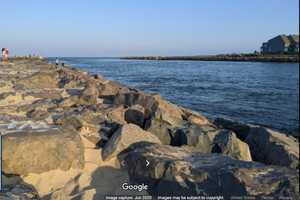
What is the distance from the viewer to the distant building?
333ft

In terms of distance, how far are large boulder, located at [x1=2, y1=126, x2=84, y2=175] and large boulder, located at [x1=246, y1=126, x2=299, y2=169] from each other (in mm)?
3172

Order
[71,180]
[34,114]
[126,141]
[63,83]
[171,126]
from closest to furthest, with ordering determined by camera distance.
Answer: [71,180] < [126,141] < [171,126] < [34,114] < [63,83]

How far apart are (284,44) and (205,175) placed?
358 ft

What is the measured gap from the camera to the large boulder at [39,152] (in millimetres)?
4691

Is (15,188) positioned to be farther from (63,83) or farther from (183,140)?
(63,83)

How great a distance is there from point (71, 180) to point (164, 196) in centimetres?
131

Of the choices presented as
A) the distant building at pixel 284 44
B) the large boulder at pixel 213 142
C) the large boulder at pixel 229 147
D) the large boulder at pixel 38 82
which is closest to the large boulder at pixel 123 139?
the large boulder at pixel 213 142

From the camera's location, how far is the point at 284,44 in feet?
343

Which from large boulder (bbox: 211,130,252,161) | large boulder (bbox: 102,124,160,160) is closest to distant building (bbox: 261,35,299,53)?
large boulder (bbox: 211,130,252,161)

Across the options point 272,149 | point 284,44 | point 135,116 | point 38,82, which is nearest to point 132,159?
point 272,149

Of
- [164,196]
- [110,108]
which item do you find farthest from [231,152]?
[110,108]

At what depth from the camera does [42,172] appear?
4766 mm

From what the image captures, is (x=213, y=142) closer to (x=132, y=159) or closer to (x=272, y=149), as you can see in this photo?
(x=272, y=149)

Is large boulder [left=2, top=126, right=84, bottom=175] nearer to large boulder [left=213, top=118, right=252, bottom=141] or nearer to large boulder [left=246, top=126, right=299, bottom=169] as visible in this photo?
large boulder [left=246, top=126, right=299, bottom=169]
